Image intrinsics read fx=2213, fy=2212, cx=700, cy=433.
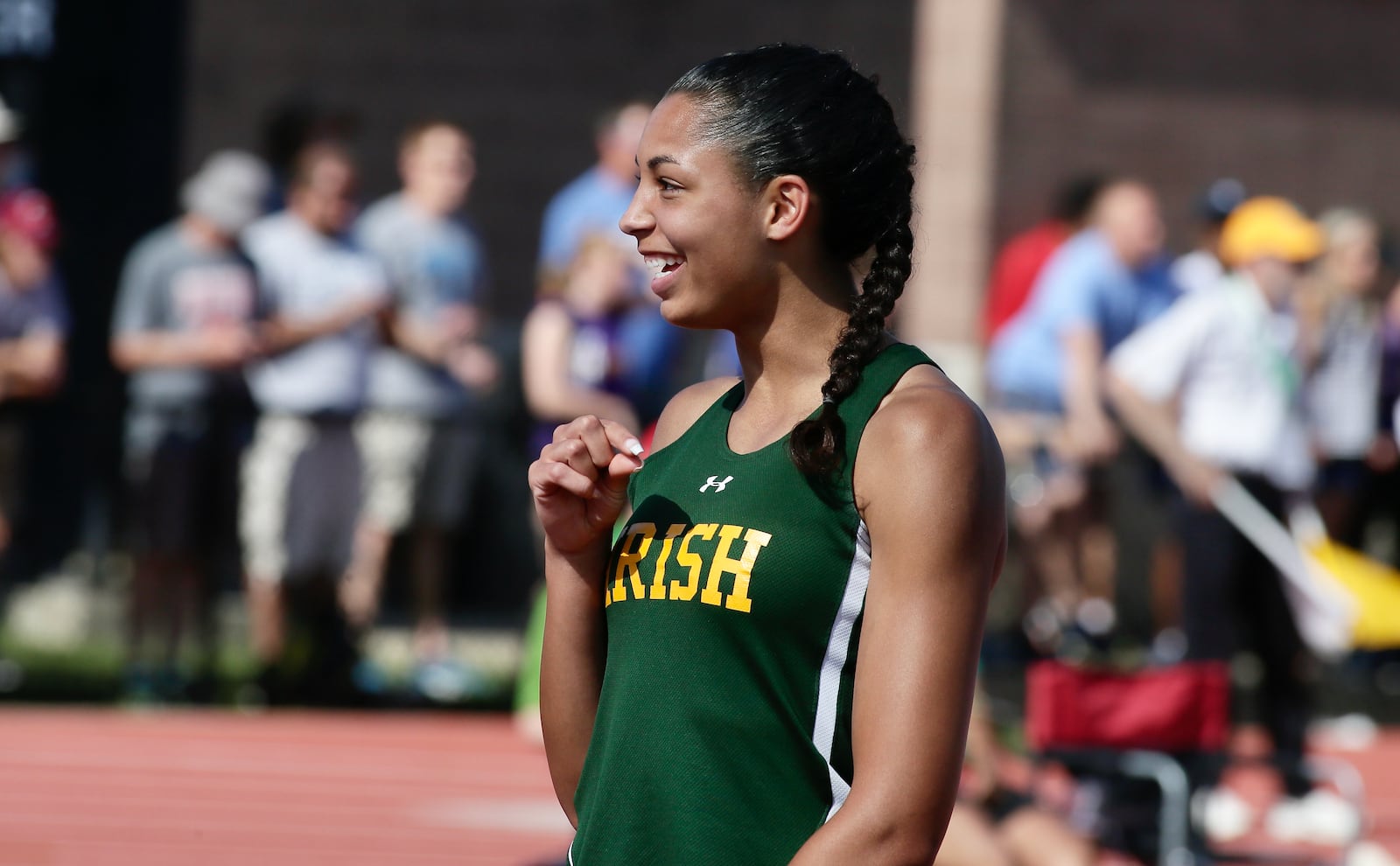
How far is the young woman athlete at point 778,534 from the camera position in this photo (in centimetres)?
236

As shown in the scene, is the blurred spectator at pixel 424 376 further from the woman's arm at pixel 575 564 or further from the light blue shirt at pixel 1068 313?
the woman's arm at pixel 575 564

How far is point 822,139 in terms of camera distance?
254 cm

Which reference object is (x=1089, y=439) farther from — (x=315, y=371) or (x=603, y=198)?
(x=315, y=371)

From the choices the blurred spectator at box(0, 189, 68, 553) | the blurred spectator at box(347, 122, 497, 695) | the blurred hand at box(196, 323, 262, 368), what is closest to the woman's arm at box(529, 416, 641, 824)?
the blurred hand at box(196, 323, 262, 368)

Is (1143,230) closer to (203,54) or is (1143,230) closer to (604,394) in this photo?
(604,394)

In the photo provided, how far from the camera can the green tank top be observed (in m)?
2.41

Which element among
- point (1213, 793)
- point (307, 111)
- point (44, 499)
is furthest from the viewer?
point (44, 499)

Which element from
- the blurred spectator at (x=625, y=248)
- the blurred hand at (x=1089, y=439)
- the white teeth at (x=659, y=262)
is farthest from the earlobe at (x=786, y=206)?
the blurred hand at (x=1089, y=439)

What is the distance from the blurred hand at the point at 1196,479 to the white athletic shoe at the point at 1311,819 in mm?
1081

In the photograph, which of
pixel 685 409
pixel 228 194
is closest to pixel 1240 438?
pixel 228 194

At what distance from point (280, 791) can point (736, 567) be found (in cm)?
604

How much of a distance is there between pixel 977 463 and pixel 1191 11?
14174 millimetres

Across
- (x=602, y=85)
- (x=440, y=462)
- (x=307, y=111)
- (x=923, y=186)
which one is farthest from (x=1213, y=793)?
(x=602, y=85)

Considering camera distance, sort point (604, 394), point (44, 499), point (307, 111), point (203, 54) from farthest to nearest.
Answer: point (203, 54)
point (44, 499)
point (307, 111)
point (604, 394)
